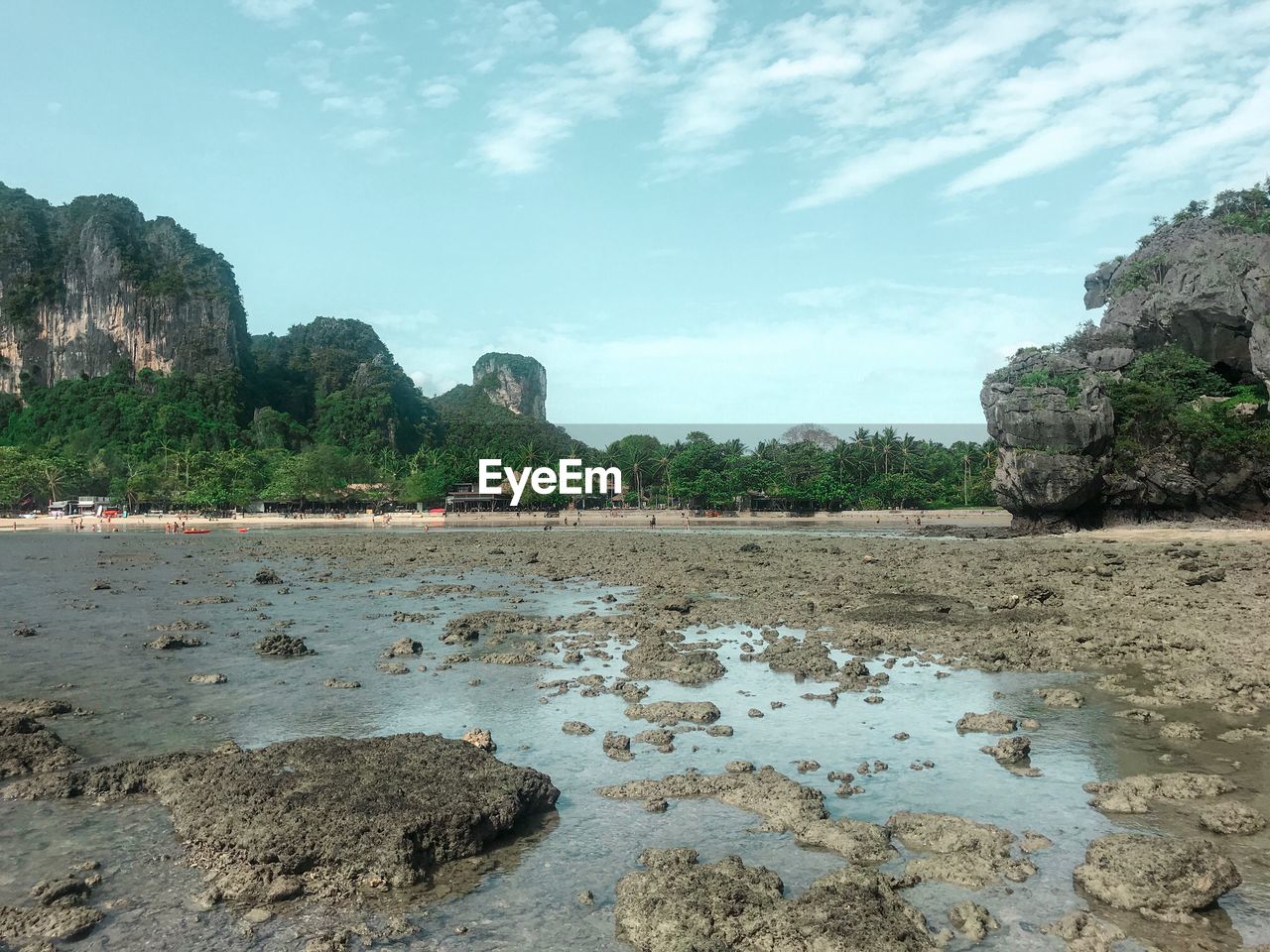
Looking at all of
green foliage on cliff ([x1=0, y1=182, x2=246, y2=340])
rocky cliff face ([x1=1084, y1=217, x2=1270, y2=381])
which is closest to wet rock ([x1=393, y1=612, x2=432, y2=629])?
rocky cliff face ([x1=1084, y1=217, x2=1270, y2=381])

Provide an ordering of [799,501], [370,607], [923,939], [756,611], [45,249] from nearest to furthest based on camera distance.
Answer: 1. [923,939]
2. [756,611]
3. [370,607]
4. [799,501]
5. [45,249]

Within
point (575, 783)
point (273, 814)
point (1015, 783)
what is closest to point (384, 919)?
point (273, 814)

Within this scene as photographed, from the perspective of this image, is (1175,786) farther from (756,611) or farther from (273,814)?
(756,611)

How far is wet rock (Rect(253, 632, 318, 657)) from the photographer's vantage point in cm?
1736

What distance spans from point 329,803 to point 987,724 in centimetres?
860

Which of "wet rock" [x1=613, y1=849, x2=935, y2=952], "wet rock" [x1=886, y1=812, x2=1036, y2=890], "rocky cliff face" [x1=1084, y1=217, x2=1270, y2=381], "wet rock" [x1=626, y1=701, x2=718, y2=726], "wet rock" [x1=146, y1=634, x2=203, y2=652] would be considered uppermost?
"rocky cliff face" [x1=1084, y1=217, x2=1270, y2=381]

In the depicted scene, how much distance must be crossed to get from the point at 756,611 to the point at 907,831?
1389cm

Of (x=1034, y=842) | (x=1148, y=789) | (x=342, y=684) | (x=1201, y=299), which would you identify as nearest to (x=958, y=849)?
(x=1034, y=842)

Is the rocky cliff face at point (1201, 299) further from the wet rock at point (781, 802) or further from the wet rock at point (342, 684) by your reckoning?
the wet rock at point (342, 684)

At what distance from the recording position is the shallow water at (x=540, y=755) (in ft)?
21.4

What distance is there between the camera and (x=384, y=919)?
253 inches

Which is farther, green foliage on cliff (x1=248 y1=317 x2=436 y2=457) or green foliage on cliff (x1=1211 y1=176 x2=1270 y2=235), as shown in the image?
→ green foliage on cliff (x1=248 y1=317 x2=436 y2=457)

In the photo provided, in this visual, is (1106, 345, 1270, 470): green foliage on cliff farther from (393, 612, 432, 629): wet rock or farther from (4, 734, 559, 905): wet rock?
(4, 734, 559, 905): wet rock

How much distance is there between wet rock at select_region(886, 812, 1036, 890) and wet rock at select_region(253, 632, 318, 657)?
526 inches
